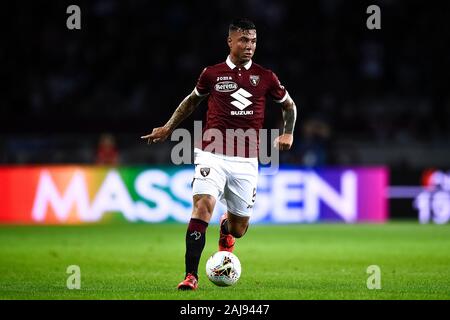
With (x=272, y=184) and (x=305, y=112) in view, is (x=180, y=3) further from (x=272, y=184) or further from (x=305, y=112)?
(x=272, y=184)

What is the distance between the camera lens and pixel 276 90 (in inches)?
350

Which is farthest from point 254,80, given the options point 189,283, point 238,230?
point 189,283

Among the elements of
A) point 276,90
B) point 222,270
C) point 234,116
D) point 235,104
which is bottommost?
point 222,270

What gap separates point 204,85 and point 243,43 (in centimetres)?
54

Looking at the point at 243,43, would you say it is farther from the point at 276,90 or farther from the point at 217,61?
the point at 217,61

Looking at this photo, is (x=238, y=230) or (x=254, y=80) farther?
(x=238, y=230)

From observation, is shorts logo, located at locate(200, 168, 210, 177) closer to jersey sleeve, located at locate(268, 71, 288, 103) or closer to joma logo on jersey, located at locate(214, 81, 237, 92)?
Answer: joma logo on jersey, located at locate(214, 81, 237, 92)

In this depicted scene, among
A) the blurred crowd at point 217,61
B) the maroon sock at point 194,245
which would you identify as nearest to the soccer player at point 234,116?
the maroon sock at point 194,245

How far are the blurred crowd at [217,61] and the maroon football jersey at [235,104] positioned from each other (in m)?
12.2

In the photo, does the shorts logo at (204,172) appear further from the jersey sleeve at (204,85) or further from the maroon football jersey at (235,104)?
the jersey sleeve at (204,85)

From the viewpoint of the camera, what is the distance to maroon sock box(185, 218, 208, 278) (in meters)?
8.20

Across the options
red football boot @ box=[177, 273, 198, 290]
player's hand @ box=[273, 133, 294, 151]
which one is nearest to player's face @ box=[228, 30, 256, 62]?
player's hand @ box=[273, 133, 294, 151]

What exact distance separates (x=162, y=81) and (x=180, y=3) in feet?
9.93

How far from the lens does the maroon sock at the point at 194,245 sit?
820cm
